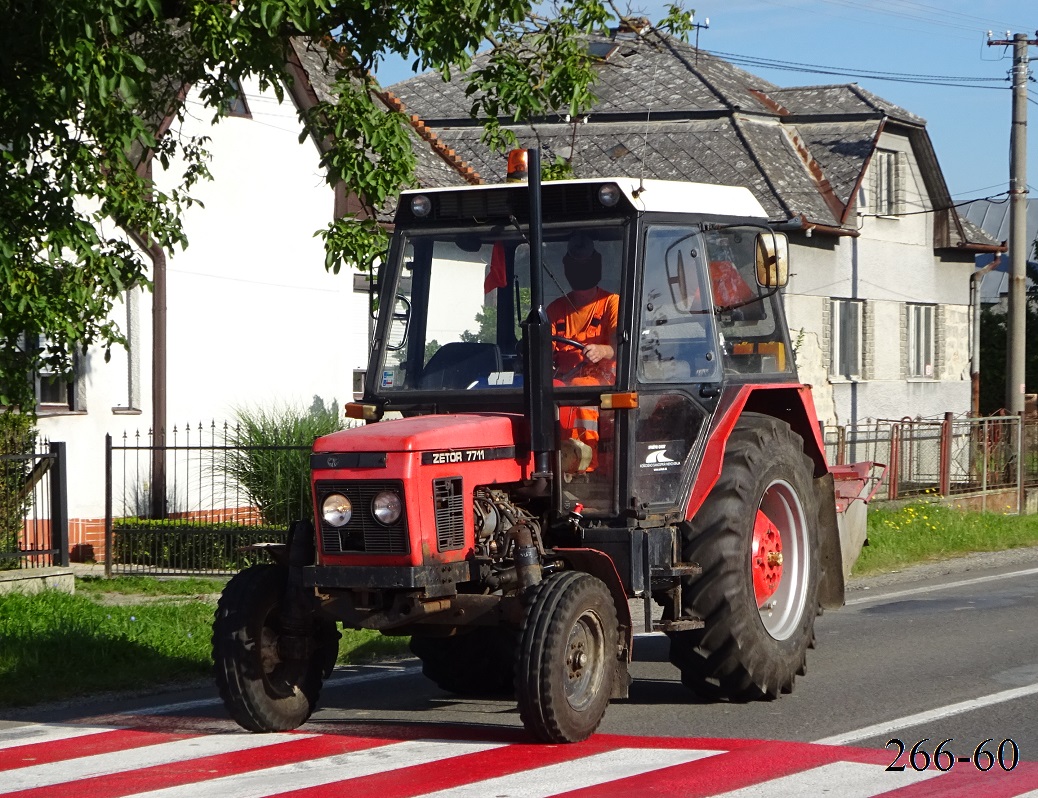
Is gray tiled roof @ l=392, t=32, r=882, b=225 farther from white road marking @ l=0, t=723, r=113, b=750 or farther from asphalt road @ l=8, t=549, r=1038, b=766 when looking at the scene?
white road marking @ l=0, t=723, r=113, b=750

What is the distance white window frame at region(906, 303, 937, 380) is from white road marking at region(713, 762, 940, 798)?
27.0 meters

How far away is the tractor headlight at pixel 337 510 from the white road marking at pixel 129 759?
42.6 inches

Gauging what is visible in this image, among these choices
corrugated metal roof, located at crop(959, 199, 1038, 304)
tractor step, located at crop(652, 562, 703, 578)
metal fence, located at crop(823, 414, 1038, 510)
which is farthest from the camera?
corrugated metal roof, located at crop(959, 199, 1038, 304)

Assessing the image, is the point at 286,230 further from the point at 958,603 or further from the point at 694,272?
the point at 694,272

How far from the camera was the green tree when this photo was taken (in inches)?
383

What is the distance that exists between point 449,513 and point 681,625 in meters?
1.35

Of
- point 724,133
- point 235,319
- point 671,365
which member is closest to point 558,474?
point 671,365

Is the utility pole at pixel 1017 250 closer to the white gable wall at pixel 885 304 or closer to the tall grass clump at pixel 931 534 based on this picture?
the white gable wall at pixel 885 304

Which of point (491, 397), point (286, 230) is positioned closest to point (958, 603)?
point (491, 397)

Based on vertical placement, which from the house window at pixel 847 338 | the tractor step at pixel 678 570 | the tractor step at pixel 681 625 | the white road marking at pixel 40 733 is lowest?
the white road marking at pixel 40 733

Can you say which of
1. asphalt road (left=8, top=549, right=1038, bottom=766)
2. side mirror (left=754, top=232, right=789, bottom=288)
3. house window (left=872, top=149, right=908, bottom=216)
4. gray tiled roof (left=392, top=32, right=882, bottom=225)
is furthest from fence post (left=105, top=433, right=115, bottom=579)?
house window (left=872, top=149, right=908, bottom=216)

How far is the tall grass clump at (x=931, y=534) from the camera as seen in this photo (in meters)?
16.2

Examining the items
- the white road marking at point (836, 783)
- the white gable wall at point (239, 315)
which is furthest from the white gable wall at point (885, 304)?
the white road marking at point (836, 783)

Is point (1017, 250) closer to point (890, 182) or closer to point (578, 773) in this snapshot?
point (890, 182)
